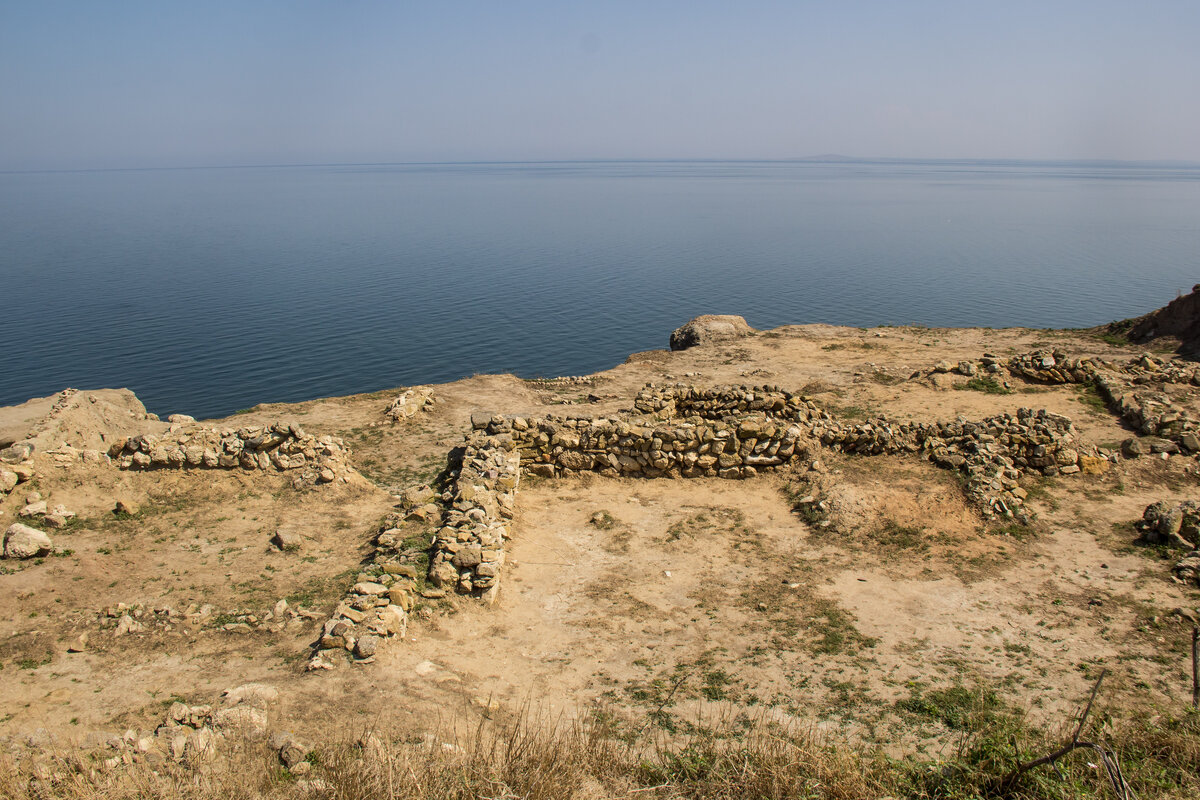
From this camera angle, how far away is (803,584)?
11.0m

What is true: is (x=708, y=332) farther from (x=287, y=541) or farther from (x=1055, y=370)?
(x=287, y=541)

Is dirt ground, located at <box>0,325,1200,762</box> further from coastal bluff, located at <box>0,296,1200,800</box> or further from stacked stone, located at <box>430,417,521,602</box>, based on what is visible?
stacked stone, located at <box>430,417,521,602</box>

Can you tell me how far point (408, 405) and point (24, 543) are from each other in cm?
989

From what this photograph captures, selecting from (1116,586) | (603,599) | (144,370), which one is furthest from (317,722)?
(144,370)

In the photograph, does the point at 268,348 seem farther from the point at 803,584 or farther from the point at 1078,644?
the point at 1078,644

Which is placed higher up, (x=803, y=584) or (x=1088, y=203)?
(x=1088, y=203)

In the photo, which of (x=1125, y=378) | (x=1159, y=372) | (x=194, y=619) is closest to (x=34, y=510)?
(x=194, y=619)

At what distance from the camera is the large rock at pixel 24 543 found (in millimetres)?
11000

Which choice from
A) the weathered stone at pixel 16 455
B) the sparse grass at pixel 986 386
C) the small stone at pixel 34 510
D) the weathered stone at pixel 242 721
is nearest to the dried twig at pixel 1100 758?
the weathered stone at pixel 242 721

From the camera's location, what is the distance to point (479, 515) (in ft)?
39.5

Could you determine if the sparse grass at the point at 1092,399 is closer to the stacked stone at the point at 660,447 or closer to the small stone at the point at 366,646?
the stacked stone at the point at 660,447

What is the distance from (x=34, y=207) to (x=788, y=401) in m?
142

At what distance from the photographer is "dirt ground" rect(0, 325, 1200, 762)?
26.5 ft

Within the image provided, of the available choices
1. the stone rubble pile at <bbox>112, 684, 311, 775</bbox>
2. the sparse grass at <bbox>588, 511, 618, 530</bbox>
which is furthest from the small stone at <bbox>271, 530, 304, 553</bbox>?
the sparse grass at <bbox>588, 511, 618, 530</bbox>
